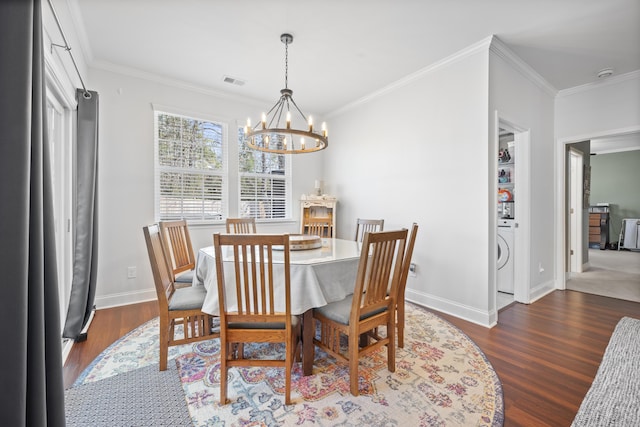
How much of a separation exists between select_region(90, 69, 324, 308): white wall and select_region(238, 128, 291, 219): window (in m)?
1.07

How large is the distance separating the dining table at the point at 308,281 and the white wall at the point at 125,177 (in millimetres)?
1655

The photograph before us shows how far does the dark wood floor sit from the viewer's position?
171cm

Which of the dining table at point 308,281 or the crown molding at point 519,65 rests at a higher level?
the crown molding at point 519,65

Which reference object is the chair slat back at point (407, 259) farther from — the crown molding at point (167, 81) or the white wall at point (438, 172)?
the crown molding at point (167, 81)

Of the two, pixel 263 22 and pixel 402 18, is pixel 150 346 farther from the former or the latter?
pixel 402 18

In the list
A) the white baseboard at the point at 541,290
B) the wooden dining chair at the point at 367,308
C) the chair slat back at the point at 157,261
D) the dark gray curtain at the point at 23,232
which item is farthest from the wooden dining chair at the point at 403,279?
the white baseboard at the point at 541,290

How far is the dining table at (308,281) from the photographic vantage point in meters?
1.84

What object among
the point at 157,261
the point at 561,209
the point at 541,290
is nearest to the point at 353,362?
the point at 157,261

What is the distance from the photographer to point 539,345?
94.6 inches

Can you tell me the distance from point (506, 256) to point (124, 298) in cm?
466

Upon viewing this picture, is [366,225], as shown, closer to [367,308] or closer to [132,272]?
[367,308]

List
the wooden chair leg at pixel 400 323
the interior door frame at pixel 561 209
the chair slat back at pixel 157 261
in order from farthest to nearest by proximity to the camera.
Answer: the interior door frame at pixel 561 209, the wooden chair leg at pixel 400 323, the chair slat back at pixel 157 261

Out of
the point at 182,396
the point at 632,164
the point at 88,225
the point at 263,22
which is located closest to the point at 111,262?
the point at 88,225

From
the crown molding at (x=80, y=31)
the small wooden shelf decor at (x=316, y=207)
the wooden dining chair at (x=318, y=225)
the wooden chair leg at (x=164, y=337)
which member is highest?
the crown molding at (x=80, y=31)
